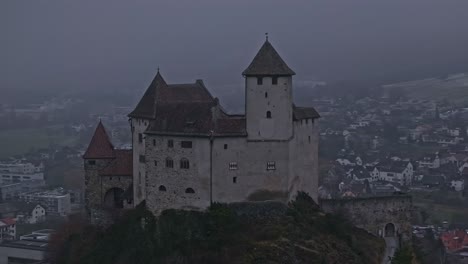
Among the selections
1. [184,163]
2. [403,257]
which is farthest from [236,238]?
[403,257]

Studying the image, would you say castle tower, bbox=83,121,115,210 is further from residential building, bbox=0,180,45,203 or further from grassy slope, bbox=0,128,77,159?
grassy slope, bbox=0,128,77,159

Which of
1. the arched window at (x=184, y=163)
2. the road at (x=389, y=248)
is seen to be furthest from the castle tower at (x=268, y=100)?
the road at (x=389, y=248)

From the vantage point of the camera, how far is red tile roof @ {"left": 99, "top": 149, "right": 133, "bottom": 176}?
41.1 m

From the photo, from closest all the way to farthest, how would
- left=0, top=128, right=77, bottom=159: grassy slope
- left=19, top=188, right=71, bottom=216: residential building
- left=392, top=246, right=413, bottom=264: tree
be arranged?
1. left=392, top=246, right=413, bottom=264: tree
2. left=19, top=188, right=71, bottom=216: residential building
3. left=0, top=128, right=77, bottom=159: grassy slope

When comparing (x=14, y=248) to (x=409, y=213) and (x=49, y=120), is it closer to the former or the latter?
(x=409, y=213)

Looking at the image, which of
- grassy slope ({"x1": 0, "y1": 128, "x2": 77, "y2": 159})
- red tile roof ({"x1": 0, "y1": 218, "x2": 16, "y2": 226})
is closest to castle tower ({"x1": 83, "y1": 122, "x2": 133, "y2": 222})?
red tile roof ({"x1": 0, "y1": 218, "x2": 16, "y2": 226})

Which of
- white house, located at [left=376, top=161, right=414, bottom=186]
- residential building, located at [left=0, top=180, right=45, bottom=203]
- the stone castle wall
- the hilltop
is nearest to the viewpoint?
the hilltop

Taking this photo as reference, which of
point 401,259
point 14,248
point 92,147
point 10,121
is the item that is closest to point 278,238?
point 401,259

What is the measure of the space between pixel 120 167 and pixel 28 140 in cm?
7934

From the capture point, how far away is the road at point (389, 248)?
39.7 metres

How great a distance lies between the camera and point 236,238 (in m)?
34.8

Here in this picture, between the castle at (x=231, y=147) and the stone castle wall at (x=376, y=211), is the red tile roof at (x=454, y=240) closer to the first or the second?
the stone castle wall at (x=376, y=211)

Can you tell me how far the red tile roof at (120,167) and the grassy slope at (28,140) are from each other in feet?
220

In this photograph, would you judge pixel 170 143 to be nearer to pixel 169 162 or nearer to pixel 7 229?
pixel 169 162
